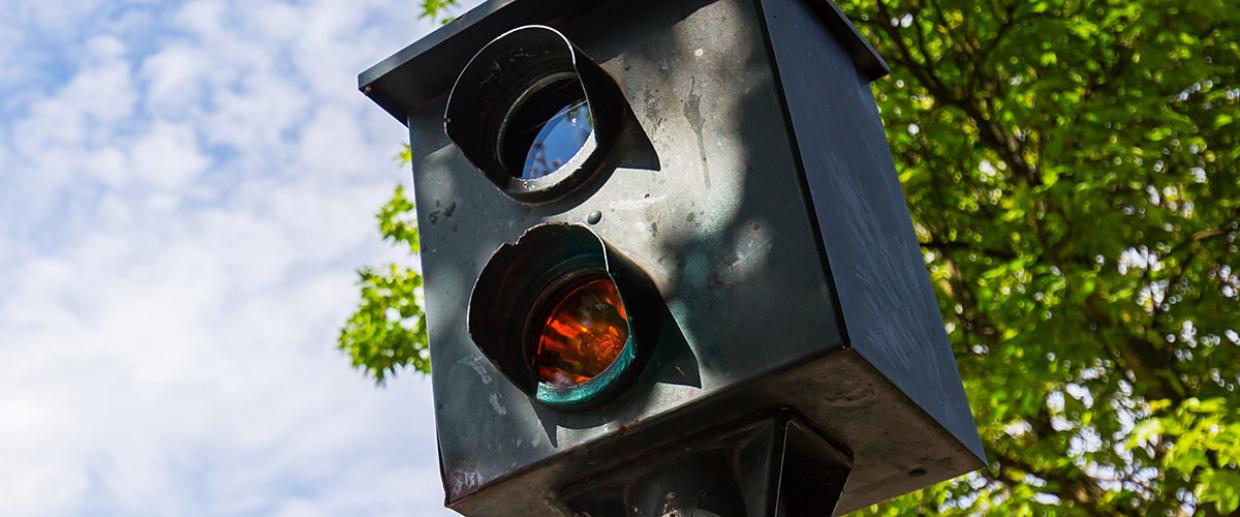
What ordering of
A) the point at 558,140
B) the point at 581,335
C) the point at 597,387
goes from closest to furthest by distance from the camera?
the point at 597,387 → the point at 581,335 → the point at 558,140

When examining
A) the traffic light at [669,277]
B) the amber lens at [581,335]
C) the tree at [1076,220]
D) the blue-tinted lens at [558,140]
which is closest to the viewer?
the traffic light at [669,277]

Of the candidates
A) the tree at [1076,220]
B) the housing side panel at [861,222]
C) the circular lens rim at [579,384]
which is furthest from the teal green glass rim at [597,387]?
the tree at [1076,220]

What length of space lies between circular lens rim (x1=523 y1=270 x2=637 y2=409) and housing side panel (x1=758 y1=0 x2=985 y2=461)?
0.31 meters

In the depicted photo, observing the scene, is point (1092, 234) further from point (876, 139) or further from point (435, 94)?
point (435, 94)

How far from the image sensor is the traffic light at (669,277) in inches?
75.4

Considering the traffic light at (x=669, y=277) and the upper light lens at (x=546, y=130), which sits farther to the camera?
A: the upper light lens at (x=546, y=130)

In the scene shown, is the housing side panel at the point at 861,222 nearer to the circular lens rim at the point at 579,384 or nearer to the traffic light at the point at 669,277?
the traffic light at the point at 669,277

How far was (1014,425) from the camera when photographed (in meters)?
5.74

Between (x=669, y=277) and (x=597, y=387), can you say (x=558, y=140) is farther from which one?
(x=597, y=387)

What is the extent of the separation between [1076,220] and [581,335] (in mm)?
3615

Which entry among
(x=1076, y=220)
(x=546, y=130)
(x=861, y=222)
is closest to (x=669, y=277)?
(x=861, y=222)

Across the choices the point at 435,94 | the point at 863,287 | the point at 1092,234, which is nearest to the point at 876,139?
the point at 863,287

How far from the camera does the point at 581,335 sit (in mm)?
2143

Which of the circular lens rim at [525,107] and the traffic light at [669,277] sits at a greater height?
the circular lens rim at [525,107]
